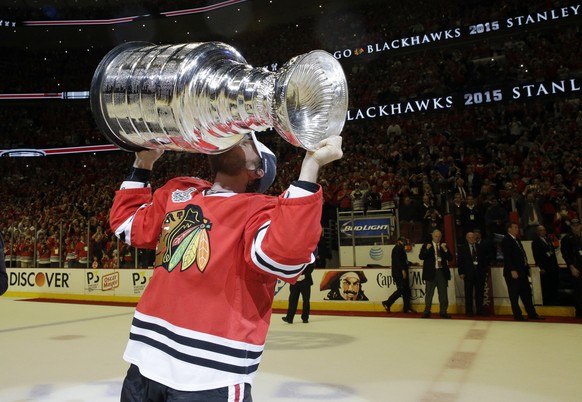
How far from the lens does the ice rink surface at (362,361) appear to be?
3.91m

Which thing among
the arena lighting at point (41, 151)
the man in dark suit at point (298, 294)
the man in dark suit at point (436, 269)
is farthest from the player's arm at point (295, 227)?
the arena lighting at point (41, 151)

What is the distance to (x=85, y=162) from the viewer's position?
846 inches

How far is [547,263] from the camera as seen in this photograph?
26.4 ft

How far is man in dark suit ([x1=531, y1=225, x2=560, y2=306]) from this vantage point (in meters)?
8.04

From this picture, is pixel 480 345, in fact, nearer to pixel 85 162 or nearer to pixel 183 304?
pixel 183 304

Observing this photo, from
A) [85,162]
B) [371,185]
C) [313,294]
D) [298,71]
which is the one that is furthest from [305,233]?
[85,162]

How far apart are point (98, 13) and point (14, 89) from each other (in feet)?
16.8

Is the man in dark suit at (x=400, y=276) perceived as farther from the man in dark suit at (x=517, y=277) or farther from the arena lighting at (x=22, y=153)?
the arena lighting at (x=22, y=153)

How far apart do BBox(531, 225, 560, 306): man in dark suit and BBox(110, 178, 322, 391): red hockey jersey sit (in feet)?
25.4

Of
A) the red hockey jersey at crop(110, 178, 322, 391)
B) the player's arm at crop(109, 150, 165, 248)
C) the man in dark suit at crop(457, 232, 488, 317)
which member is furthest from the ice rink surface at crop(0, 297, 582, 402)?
the red hockey jersey at crop(110, 178, 322, 391)

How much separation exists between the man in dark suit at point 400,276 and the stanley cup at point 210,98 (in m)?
7.78

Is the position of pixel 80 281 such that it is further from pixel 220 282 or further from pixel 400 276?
pixel 220 282

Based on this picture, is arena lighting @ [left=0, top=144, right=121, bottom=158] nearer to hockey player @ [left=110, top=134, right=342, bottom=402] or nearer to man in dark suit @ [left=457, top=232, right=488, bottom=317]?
man in dark suit @ [left=457, top=232, right=488, bottom=317]

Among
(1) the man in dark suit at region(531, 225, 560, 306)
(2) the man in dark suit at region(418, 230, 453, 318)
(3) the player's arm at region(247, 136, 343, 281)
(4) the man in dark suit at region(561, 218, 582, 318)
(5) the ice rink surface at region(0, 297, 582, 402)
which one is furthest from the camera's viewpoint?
(2) the man in dark suit at region(418, 230, 453, 318)
